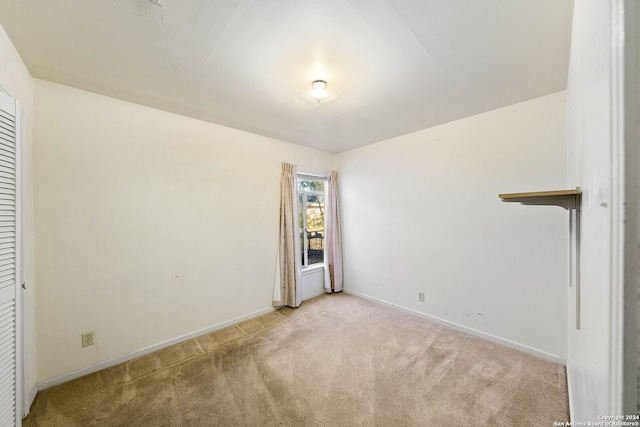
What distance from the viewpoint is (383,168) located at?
3.53m

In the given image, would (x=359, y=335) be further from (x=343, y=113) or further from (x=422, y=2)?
(x=422, y=2)

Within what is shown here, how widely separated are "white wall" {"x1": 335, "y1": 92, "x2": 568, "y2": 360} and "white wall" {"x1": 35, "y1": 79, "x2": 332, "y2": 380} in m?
1.77

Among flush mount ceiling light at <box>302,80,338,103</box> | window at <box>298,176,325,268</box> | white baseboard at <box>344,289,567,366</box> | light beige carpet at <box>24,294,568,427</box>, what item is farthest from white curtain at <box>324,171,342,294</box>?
flush mount ceiling light at <box>302,80,338,103</box>

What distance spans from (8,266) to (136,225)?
3.27ft

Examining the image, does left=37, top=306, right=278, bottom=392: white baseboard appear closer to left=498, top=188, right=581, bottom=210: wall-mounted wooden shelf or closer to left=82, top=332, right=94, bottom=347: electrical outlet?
left=82, top=332, right=94, bottom=347: electrical outlet

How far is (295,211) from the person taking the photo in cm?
355

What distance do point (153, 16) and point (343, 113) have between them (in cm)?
172

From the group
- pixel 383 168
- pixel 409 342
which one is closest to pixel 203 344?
pixel 409 342

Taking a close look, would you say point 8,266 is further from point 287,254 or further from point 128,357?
point 287,254

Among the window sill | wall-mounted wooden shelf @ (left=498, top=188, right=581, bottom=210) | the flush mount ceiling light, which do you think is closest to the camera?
wall-mounted wooden shelf @ (left=498, top=188, right=581, bottom=210)

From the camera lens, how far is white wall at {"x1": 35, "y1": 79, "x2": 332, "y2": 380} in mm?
1949

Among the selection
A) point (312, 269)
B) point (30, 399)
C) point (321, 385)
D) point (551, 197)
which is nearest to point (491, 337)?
point (321, 385)

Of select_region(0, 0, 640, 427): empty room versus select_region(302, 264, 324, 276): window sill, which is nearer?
select_region(0, 0, 640, 427): empty room

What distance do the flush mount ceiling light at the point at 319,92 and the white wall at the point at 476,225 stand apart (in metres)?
1.63
